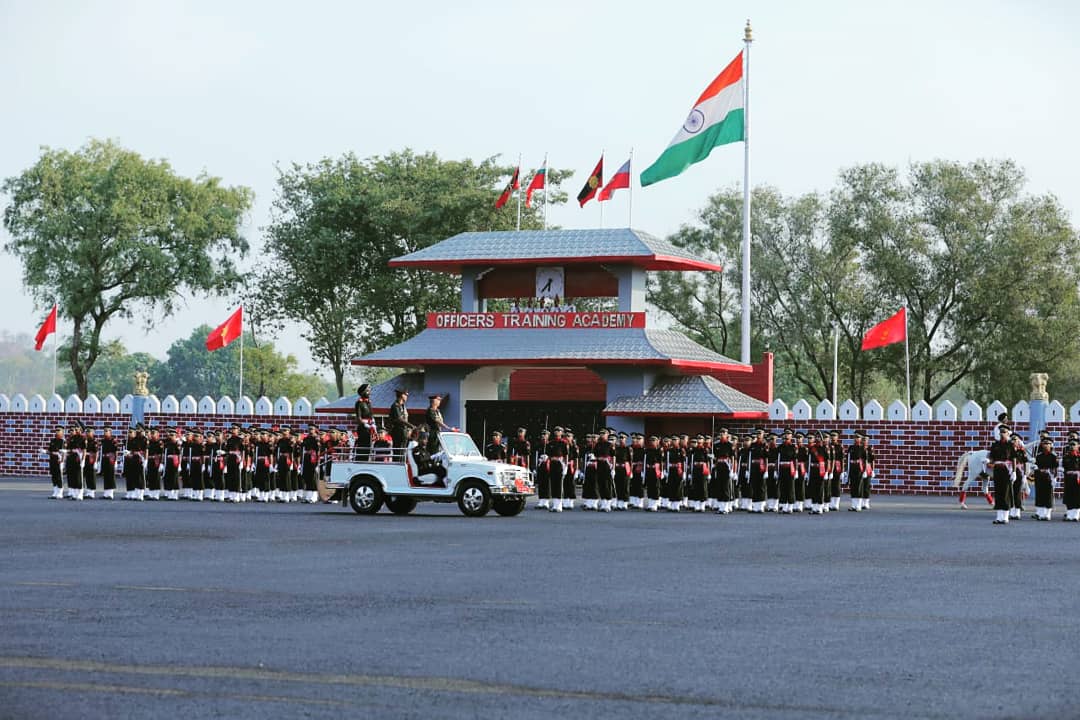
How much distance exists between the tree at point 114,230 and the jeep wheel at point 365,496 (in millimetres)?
37293

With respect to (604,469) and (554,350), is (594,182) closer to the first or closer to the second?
(554,350)

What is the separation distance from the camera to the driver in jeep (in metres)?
26.5

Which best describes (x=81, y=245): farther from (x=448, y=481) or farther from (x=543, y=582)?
(x=543, y=582)

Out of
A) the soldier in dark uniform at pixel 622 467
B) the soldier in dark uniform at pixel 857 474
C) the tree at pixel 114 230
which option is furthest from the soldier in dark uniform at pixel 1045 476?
the tree at pixel 114 230

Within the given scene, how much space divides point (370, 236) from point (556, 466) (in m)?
29.3

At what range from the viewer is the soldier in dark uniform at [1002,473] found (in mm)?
26688

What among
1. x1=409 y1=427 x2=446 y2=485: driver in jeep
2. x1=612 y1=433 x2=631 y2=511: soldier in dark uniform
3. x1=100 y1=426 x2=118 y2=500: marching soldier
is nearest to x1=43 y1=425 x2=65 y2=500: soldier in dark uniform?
x1=100 y1=426 x2=118 y2=500: marching soldier

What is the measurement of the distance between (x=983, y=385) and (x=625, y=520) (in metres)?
35.7

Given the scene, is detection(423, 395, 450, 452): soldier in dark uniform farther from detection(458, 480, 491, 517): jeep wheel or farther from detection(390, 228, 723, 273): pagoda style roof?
detection(390, 228, 723, 273): pagoda style roof

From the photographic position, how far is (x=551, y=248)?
40.5 m

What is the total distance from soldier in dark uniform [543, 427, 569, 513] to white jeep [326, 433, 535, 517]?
3.49 metres

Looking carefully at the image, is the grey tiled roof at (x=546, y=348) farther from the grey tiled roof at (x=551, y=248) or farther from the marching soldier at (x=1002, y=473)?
the marching soldier at (x=1002, y=473)

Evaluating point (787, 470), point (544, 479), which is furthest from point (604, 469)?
point (787, 470)

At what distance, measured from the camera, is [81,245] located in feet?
202
